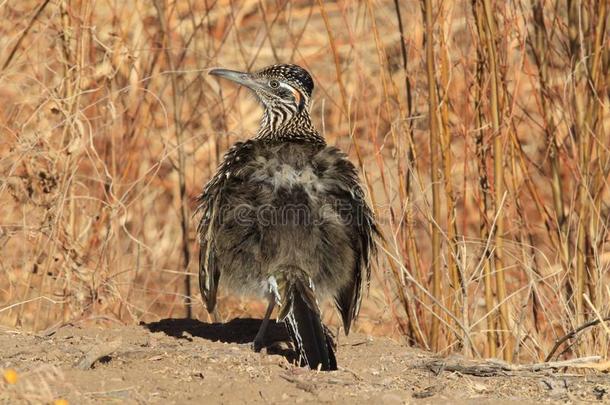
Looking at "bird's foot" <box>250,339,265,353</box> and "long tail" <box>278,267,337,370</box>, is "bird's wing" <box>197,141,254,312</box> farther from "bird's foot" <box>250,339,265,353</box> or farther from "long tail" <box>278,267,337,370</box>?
"long tail" <box>278,267,337,370</box>

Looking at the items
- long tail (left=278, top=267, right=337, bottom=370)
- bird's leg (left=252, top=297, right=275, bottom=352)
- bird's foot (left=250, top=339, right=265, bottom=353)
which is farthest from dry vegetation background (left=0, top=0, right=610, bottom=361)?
bird's foot (left=250, top=339, right=265, bottom=353)

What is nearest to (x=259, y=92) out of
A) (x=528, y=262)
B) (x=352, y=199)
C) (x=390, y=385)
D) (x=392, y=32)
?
(x=352, y=199)

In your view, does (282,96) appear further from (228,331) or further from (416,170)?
(228,331)

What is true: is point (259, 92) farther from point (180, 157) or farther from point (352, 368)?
point (352, 368)

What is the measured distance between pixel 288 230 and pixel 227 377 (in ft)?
3.27

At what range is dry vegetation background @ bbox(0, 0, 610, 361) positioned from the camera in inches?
252

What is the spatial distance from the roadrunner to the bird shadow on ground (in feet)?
→ 0.59

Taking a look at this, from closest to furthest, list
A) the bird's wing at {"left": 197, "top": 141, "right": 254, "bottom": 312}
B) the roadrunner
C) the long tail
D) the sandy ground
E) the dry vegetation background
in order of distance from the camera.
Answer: the sandy ground, the long tail, the roadrunner, the bird's wing at {"left": 197, "top": 141, "right": 254, "bottom": 312}, the dry vegetation background

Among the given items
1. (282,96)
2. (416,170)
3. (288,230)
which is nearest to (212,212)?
(288,230)

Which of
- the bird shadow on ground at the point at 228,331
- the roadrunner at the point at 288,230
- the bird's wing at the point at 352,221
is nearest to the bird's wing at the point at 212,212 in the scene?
the roadrunner at the point at 288,230

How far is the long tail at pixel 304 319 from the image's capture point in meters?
5.38

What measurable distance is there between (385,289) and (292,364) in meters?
1.39

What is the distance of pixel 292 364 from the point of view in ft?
18.2

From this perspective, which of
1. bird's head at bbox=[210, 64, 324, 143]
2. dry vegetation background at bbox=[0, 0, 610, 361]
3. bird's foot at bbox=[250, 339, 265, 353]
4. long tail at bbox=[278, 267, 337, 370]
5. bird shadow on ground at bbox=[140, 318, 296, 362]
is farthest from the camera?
bird's head at bbox=[210, 64, 324, 143]
